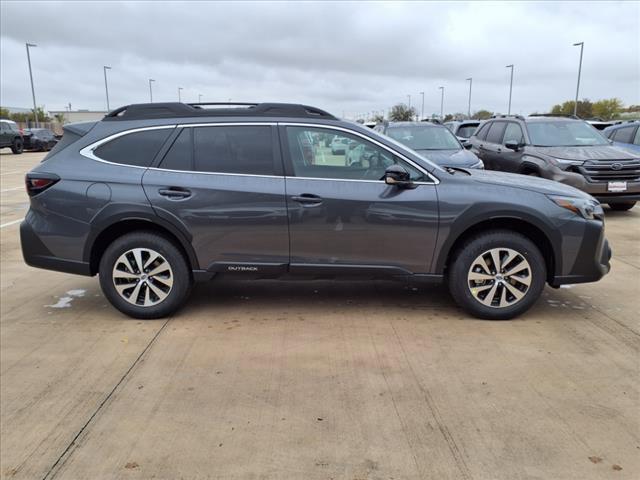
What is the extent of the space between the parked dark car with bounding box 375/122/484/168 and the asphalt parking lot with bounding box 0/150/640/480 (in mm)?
3909

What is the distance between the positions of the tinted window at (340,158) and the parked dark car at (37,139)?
32.2 meters

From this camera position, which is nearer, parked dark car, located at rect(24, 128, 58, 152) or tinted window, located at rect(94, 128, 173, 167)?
tinted window, located at rect(94, 128, 173, 167)

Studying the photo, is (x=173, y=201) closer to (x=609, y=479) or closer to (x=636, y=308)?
(x=609, y=479)

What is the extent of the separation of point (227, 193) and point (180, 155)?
55cm

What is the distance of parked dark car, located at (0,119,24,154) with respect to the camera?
2875 cm


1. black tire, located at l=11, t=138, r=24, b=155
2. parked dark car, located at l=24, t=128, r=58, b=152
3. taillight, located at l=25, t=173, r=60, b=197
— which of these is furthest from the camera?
parked dark car, located at l=24, t=128, r=58, b=152

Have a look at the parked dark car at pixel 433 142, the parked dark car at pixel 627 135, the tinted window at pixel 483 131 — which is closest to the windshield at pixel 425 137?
the parked dark car at pixel 433 142

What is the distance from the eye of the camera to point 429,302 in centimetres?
501

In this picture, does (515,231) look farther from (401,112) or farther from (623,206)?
(401,112)

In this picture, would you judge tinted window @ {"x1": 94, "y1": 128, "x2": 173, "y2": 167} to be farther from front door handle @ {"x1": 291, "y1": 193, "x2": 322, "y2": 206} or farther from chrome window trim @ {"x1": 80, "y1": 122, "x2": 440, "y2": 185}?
front door handle @ {"x1": 291, "y1": 193, "x2": 322, "y2": 206}

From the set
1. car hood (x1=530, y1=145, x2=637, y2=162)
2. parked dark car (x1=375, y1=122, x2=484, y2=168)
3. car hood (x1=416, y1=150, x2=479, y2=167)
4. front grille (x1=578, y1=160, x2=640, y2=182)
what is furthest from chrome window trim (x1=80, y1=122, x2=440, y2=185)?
car hood (x1=530, y1=145, x2=637, y2=162)

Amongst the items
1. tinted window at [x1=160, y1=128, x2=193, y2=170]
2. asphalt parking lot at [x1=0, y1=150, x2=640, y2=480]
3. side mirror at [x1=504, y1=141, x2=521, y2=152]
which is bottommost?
asphalt parking lot at [x1=0, y1=150, x2=640, y2=480]

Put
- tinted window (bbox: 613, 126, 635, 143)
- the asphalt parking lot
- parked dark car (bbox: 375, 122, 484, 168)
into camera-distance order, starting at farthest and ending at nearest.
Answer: tinted window (bbox: 613, 126, 635, 143) → parked dark car (bbox: 375, 122, 484, 168) → the asphalt parking lot

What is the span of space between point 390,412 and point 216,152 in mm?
2587
